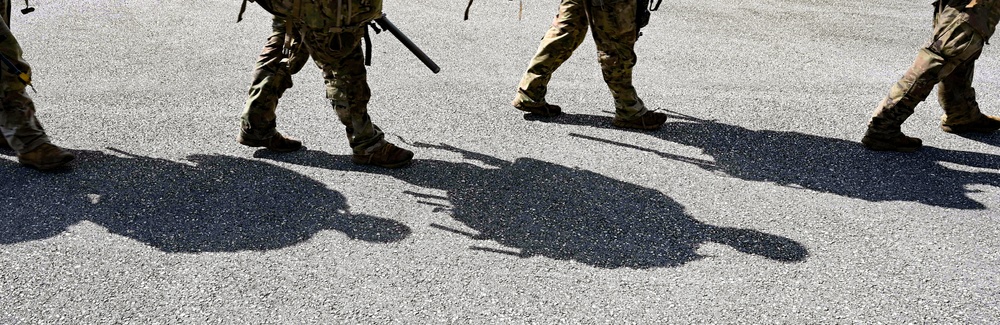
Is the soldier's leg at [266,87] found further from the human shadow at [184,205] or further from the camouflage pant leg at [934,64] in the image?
the camouflage pant leg at [934,64]

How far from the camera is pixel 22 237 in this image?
3672 mm

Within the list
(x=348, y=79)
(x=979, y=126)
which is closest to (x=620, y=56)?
(x=348, y=79)

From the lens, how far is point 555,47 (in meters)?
5.12

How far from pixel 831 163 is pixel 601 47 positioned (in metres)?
1.42

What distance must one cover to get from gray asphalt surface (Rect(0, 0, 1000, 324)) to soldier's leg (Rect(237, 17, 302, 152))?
0.16 m

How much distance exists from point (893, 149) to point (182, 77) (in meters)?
4.44

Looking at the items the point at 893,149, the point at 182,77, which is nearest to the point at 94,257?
the point at 182,77

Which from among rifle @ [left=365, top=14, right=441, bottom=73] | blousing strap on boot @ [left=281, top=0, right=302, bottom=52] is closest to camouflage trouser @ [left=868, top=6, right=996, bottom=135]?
rifle @ [left=365, top=14, right=441, bottom=73]

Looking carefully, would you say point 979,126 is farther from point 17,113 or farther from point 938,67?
point 17,113

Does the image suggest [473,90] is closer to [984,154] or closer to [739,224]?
[739,224]

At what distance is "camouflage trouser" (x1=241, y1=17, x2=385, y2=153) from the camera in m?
4.04

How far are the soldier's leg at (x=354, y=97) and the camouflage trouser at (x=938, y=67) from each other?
2681 mm

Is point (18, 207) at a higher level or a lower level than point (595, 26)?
lower

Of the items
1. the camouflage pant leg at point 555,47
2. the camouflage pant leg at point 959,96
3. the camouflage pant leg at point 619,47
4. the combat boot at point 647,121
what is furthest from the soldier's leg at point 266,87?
the camouflage pant leg at point 959,96
